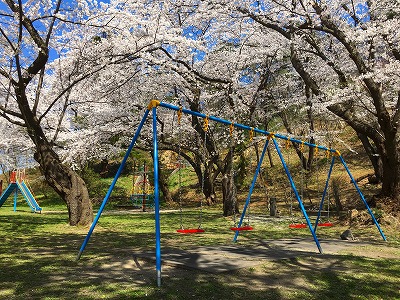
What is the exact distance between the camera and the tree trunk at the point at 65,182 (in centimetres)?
1016

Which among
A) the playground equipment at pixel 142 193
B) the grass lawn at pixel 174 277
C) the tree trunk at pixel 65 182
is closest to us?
the grass lawn at pixel 174 277

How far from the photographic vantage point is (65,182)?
10234mm

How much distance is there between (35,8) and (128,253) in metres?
7.06

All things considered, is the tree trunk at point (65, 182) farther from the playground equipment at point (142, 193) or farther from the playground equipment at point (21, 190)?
the playground equipment at point (142, 193)

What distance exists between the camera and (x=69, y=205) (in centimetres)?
1029

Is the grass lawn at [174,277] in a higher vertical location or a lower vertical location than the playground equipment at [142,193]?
lower

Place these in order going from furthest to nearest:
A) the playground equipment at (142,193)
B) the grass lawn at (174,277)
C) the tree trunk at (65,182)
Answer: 1. the playground equipment at (142,193)
2. the tree trunk at (65,182)
3. the grass lawn at (174,277)

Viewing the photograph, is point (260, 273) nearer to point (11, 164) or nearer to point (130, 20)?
point (130, 20)

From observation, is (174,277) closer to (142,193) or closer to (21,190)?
(21,190)

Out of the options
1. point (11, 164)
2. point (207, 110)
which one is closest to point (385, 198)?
point (207, 110)

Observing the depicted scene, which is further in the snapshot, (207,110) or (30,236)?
(207,110)

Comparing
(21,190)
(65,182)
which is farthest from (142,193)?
(65,182)

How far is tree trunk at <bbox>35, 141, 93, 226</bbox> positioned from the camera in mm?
10156

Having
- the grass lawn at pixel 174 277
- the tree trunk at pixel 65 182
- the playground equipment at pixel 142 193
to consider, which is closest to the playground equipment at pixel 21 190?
the playground equipment at pixel 142 193
